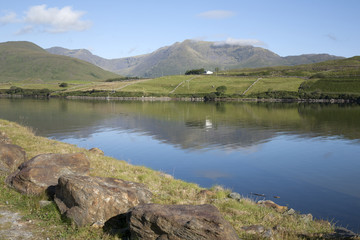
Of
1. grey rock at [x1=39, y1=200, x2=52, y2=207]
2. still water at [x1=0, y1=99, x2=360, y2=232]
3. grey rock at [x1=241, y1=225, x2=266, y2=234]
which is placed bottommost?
still water at [x1=0, y1=99, x2=360, y2=232]

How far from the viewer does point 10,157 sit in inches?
841

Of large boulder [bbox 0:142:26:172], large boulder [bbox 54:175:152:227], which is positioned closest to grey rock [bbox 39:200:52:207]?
large boulder [bbox 54:175:152:227]

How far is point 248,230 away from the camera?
48.2 ft

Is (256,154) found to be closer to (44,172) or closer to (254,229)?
(254,229)

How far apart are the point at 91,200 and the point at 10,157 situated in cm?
1044

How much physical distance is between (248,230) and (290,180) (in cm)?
2185

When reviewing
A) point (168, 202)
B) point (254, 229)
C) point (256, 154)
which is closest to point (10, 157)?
point (168, 202)

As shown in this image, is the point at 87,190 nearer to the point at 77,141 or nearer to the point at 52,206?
the point at 52,206

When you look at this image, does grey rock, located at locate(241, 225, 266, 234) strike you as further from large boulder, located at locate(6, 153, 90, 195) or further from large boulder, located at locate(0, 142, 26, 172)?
large boulder, located at locate(0, 142, 26, 172)

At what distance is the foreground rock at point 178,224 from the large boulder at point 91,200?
177 centimetres

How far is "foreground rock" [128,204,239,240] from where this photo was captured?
1179 cm

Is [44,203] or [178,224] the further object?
[44,203]

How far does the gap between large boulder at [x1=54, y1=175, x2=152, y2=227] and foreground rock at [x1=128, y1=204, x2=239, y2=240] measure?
177 centimetres

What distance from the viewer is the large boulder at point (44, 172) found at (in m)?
17.3
